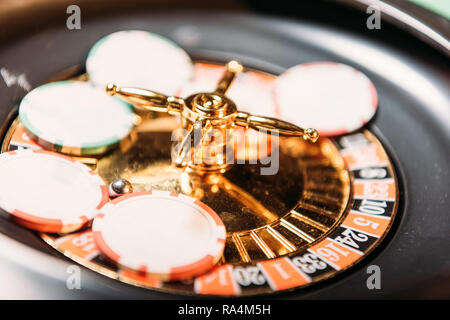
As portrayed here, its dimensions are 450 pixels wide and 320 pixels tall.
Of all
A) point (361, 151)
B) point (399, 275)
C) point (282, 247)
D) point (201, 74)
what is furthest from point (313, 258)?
point (201, 74)

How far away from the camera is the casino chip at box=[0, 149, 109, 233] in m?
1.26

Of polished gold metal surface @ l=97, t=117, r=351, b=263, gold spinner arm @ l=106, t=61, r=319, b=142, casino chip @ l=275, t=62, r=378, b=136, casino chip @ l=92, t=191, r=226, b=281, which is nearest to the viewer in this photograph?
casino chip @ l=92, t=191, r=226, b=281

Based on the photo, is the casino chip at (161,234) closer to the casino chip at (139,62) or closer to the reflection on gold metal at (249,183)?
the reflection on gold metal at (249,183)

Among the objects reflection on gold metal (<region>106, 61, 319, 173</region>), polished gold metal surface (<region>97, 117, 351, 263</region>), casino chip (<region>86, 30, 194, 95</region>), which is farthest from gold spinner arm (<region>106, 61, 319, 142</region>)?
casino chip (<region>86, 30, 194, 95</region>)

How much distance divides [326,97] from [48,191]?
916 mm

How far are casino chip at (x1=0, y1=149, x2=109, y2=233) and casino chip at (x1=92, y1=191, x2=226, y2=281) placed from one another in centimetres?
5

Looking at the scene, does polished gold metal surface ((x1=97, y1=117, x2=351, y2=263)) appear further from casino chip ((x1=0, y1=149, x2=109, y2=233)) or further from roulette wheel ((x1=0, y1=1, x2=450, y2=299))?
casino chip ((x1=0, y1=149, x2=109, y2=233))

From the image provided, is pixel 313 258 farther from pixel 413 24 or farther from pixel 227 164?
pixel 413 24

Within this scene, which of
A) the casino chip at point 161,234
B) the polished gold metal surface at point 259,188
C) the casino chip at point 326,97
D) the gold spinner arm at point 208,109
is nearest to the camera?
the casino chip at point 161,234

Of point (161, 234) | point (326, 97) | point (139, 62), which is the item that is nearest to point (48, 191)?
point (161, 234)

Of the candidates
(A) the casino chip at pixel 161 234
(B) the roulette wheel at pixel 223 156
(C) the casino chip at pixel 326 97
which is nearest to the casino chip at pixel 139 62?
(B) the roulette wheel at pixel 223 156

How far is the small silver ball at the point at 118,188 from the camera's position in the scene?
1.40 m

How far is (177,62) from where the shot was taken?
1894mm

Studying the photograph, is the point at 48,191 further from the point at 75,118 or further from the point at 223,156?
the point at 223,156
